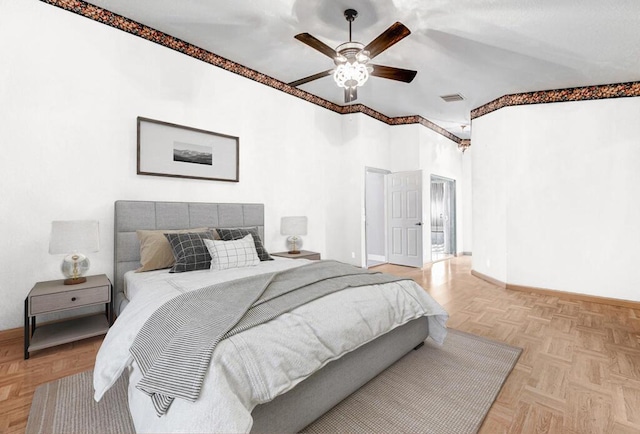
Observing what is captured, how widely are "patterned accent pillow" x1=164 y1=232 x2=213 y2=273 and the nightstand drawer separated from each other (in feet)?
1.88

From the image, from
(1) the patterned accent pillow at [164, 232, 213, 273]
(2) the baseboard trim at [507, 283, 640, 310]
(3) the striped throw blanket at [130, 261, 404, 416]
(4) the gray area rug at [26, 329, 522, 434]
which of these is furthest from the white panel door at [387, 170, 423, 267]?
(1) the patterned accent pillow at [164, 232, 213, 273]

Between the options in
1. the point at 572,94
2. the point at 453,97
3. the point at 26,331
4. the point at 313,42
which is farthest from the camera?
the point at 453,97

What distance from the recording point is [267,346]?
142cm

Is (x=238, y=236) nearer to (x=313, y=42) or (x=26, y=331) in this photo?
(x=26, y=331)

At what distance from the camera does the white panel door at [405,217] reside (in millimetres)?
6082

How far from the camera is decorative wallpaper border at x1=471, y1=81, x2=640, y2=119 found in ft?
13.5

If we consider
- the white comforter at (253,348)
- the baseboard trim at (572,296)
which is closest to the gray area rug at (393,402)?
the white comforter at (253,348)

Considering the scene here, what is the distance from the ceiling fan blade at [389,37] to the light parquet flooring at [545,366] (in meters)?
2.69

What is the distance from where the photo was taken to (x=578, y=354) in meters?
2.55

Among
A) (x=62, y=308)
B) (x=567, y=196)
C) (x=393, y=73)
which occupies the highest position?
(x=393, y=73)

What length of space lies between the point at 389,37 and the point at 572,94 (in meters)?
3.61

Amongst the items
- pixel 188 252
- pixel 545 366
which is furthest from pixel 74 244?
pixel 545 366

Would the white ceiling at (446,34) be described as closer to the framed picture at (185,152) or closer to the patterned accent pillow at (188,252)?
the framed picture at (185,152)

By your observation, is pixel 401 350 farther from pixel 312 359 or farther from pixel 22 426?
pixel 22 426
